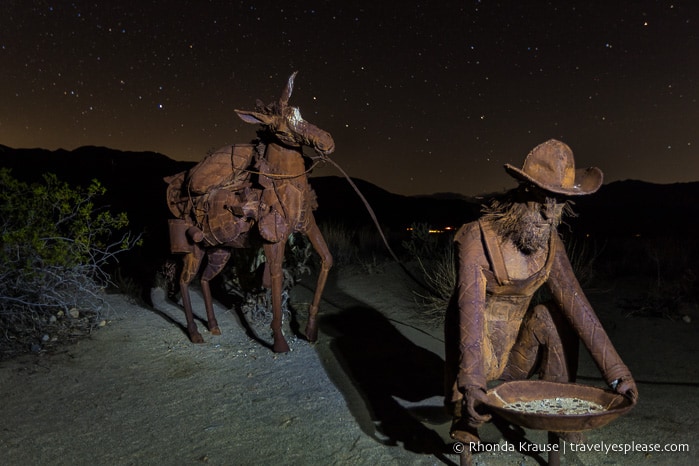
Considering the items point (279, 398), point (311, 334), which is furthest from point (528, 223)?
point (311, 334)

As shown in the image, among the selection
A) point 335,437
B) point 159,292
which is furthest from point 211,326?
point 335,437

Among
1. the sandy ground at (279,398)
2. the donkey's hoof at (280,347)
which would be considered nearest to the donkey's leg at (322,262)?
the sandy ground at (279,398)

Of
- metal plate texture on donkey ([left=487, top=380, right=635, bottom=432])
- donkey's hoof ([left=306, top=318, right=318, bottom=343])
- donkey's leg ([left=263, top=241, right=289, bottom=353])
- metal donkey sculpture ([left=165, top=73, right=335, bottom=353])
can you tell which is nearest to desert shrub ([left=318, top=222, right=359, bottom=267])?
donkey's hoof ([left=306, top=318, right=318, bottom=343])

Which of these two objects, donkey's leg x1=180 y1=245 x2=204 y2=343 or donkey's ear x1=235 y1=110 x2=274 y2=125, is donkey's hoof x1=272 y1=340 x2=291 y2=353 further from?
donkey's ear x1=235 y1=110 x2=274 y2=125

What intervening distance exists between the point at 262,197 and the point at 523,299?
317 cm

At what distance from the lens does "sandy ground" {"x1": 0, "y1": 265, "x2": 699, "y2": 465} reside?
148 inches

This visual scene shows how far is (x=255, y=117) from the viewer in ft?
17.8

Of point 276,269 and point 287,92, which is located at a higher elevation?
point 287,92

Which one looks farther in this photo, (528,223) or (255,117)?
(255,117)

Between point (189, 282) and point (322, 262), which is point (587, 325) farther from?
point (189, 282)

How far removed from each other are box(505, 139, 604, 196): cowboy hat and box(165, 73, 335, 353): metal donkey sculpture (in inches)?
103

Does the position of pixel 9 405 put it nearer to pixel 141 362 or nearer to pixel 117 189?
pixel 141 362

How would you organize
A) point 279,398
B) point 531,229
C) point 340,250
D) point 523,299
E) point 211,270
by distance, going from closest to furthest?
point 531,229 < point 523,299 < point 279,398 < point 211,270 < point 340,250

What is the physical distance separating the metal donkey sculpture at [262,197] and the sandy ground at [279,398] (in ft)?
2.13
